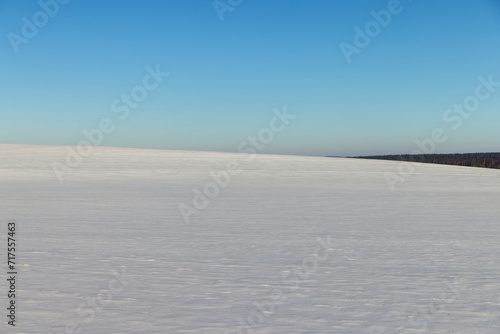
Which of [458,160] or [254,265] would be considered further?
[458,160]

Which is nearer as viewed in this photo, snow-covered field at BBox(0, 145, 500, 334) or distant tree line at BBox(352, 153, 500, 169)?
snow-covered field at BBox(0, 145, 500, 334)

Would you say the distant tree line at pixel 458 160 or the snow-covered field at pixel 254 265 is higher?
the snow-covered field at pixel 254 265

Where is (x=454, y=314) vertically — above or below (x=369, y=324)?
below

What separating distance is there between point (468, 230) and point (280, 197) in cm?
735

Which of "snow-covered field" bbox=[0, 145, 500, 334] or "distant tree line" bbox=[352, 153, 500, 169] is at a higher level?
"snow-covered field" bbox=[0, 145, 500, 334]

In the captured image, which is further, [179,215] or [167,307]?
[179,215]

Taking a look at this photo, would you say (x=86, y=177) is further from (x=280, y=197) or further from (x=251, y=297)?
(x=251, y=297)

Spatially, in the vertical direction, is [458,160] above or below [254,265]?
below

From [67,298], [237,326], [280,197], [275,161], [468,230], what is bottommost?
[275,161]

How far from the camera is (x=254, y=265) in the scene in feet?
20.5

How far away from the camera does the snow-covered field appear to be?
431cm

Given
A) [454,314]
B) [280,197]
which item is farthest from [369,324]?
[280,197]

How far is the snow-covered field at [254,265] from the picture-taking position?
4.31 m

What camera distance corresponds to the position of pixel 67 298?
4809 millimetres
